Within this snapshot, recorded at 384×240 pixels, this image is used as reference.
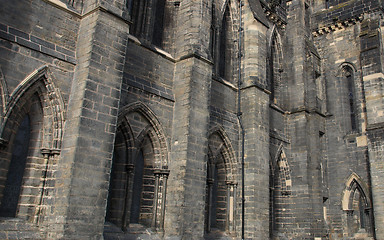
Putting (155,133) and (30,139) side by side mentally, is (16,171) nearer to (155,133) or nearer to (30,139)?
(30,139)

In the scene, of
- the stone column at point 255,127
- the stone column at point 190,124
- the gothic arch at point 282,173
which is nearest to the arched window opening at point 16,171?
the stone column at point 190,124

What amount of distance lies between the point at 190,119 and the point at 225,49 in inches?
196

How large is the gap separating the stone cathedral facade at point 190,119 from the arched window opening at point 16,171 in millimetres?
22

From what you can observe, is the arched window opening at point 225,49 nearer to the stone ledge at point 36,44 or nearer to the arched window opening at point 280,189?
the arched window opening at point 280,189

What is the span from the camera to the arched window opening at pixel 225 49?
14252mm

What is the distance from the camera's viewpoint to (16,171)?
25.7 feet

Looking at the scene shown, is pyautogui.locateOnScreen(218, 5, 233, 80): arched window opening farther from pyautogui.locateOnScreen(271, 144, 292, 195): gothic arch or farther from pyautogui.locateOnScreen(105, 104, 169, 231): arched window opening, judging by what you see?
pyautogui.locateOnScreen(105, 104, 169, 231): arched window opening

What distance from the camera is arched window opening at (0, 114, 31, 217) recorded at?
299 inches

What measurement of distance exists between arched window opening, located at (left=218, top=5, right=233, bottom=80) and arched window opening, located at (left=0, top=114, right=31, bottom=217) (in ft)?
25.5

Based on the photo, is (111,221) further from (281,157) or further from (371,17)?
(371,17)

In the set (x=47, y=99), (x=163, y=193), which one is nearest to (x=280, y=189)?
(x=163, y=193)

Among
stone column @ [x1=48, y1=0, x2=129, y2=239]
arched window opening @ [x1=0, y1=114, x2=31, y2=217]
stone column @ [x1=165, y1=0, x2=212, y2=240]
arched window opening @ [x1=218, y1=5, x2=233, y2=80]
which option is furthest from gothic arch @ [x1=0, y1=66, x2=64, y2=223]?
arched window opening @ [x1=218, y1=5, x2=233, y2=80]

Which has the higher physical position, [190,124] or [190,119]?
[190,119]

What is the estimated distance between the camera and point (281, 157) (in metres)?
15.7
